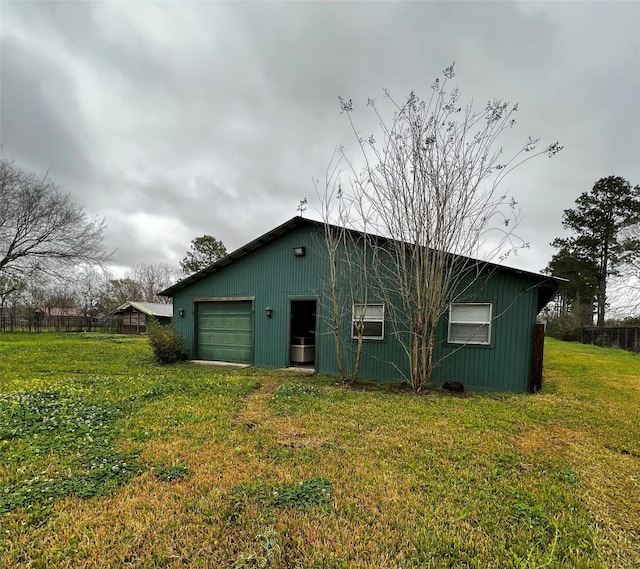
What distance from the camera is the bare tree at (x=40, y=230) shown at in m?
18.9

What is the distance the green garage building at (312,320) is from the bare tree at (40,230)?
1348 cm

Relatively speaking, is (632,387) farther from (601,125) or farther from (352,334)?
(601,125)

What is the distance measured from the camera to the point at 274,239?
1020 centimetres

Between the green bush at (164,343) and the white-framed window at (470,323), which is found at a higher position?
the white-framed window at (470,323)

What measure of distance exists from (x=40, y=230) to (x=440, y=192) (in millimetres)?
23646

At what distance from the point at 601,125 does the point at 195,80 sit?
12.9 m

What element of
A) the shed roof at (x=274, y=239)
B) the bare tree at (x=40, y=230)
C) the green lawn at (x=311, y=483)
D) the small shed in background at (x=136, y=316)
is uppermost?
the bare tree at (x=40, y=230)

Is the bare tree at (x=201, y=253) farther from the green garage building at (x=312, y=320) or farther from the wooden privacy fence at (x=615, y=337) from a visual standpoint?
the wooden privacy fence at (x=615, y=337)

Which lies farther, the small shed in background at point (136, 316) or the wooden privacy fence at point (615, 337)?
the small shed in background at point (136, 316)

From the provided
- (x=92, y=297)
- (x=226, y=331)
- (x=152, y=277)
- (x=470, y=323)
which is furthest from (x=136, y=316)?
(x=470, y=323)

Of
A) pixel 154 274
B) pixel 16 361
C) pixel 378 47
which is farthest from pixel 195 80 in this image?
pixel 154 274

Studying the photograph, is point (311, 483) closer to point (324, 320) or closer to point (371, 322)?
point (371, 322)

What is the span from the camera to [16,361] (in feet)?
35.1

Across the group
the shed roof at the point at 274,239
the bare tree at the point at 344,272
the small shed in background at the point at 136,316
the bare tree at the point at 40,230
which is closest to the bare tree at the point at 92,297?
the small shed in background at the point at 136,316
